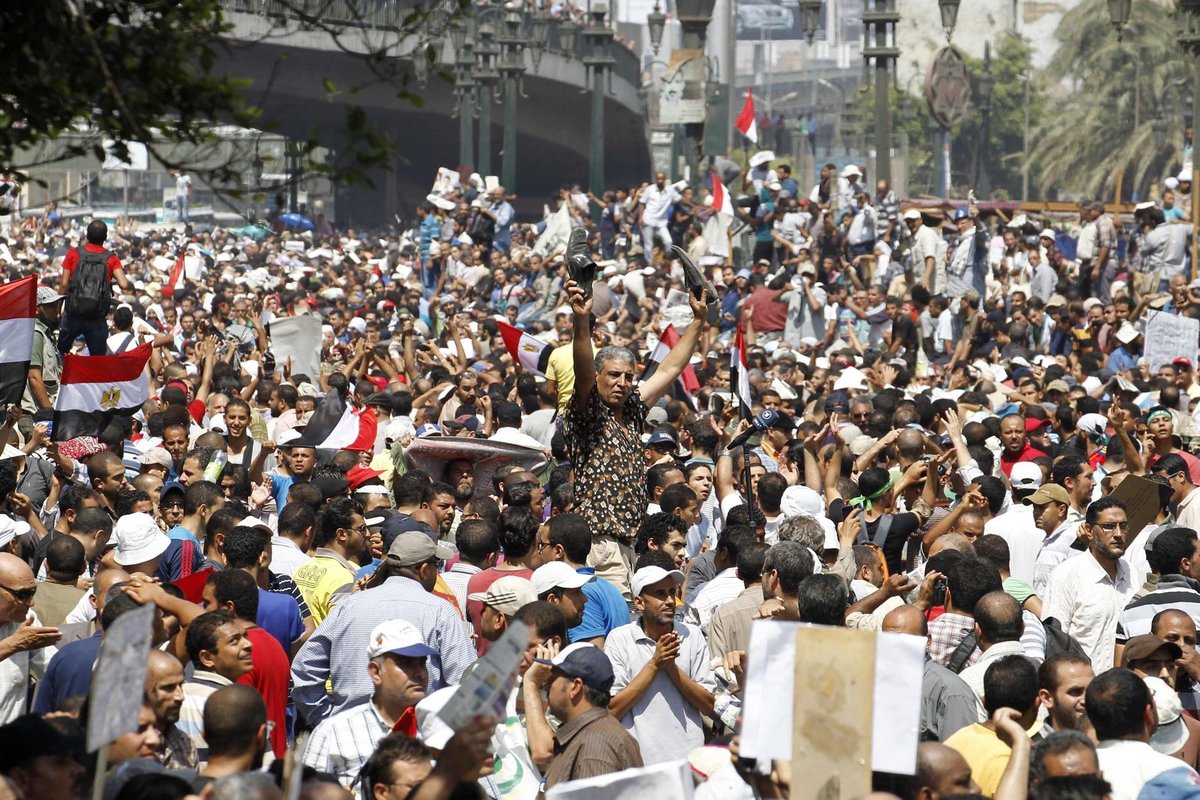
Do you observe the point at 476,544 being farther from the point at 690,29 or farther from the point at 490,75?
the point at 490,75

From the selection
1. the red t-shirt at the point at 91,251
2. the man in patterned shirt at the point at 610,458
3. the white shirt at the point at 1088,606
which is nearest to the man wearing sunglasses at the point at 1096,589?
the white shirt at the point at 1088,606

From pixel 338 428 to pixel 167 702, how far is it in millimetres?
6310

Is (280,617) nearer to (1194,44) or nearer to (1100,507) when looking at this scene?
(1100,507)

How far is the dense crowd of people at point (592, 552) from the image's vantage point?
5652 millimetres

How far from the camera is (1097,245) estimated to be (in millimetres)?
21500

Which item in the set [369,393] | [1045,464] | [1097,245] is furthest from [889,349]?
[1045,464]

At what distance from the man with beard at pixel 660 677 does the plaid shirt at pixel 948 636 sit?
37.8 inches

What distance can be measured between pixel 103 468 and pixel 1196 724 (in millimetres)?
5954

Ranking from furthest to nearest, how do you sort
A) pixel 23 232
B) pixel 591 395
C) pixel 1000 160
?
pixel 1000 160, pixel 23 232, pixel 591 395

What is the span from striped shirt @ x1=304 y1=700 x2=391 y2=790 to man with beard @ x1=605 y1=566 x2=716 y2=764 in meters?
0.86

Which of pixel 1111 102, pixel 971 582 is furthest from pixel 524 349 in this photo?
pixel 1111 102

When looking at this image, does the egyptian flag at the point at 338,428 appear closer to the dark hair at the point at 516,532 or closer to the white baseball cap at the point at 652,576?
the dark hair at the point at 516,532

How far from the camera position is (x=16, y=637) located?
639 cm

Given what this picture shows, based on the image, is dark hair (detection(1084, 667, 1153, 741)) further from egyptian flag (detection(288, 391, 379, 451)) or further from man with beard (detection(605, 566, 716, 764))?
egyptian flag (detection(288, 391, 379, 451))
